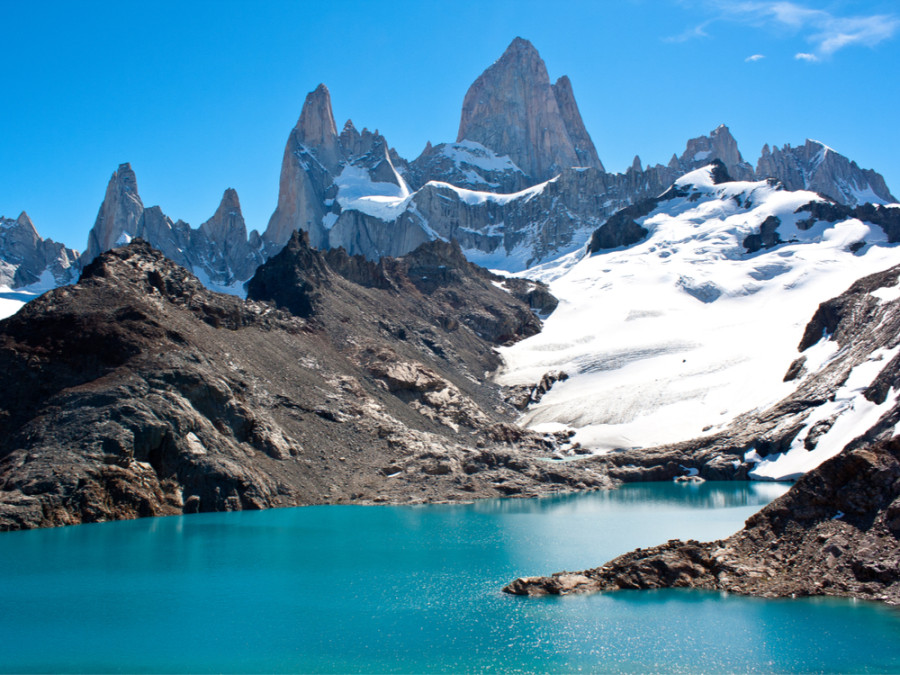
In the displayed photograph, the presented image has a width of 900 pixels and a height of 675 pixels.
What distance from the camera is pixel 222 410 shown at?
184 ft

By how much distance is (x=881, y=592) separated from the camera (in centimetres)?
2359

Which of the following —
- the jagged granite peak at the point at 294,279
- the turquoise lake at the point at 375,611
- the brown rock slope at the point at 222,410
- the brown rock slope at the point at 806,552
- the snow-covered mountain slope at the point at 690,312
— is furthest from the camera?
the jagged granite peak at the point at 294,279

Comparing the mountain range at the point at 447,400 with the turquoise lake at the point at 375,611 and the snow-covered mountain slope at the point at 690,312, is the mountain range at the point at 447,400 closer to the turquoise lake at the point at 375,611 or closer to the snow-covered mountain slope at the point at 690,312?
the snow-covered mountain slope at the point at 690,312

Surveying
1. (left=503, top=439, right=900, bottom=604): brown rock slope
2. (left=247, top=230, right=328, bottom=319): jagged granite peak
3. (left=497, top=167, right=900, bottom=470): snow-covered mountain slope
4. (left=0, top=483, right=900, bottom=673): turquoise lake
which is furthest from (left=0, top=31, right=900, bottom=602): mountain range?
(left=0, top=483, right=900, bottom=673): turquoise lake

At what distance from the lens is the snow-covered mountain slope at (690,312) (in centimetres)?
8844

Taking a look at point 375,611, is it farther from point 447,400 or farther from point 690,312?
point 690,312

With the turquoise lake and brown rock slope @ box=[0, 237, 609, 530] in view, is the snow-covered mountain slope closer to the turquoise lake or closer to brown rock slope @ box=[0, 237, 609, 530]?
brown rock slope @ box=[0, 237, 609, 530]

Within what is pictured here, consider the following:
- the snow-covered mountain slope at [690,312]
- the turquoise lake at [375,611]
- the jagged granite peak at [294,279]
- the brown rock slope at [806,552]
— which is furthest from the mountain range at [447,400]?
the turquoise lake at [375,611]

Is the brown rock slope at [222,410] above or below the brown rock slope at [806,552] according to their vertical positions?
above

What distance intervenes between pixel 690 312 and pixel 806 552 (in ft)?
360

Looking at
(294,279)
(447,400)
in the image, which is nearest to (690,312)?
(447,400)

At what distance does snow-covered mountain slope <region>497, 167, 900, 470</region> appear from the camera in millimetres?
88438

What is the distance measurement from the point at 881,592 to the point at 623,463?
170 feet

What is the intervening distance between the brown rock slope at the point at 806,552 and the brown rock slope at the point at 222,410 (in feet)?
95.7
